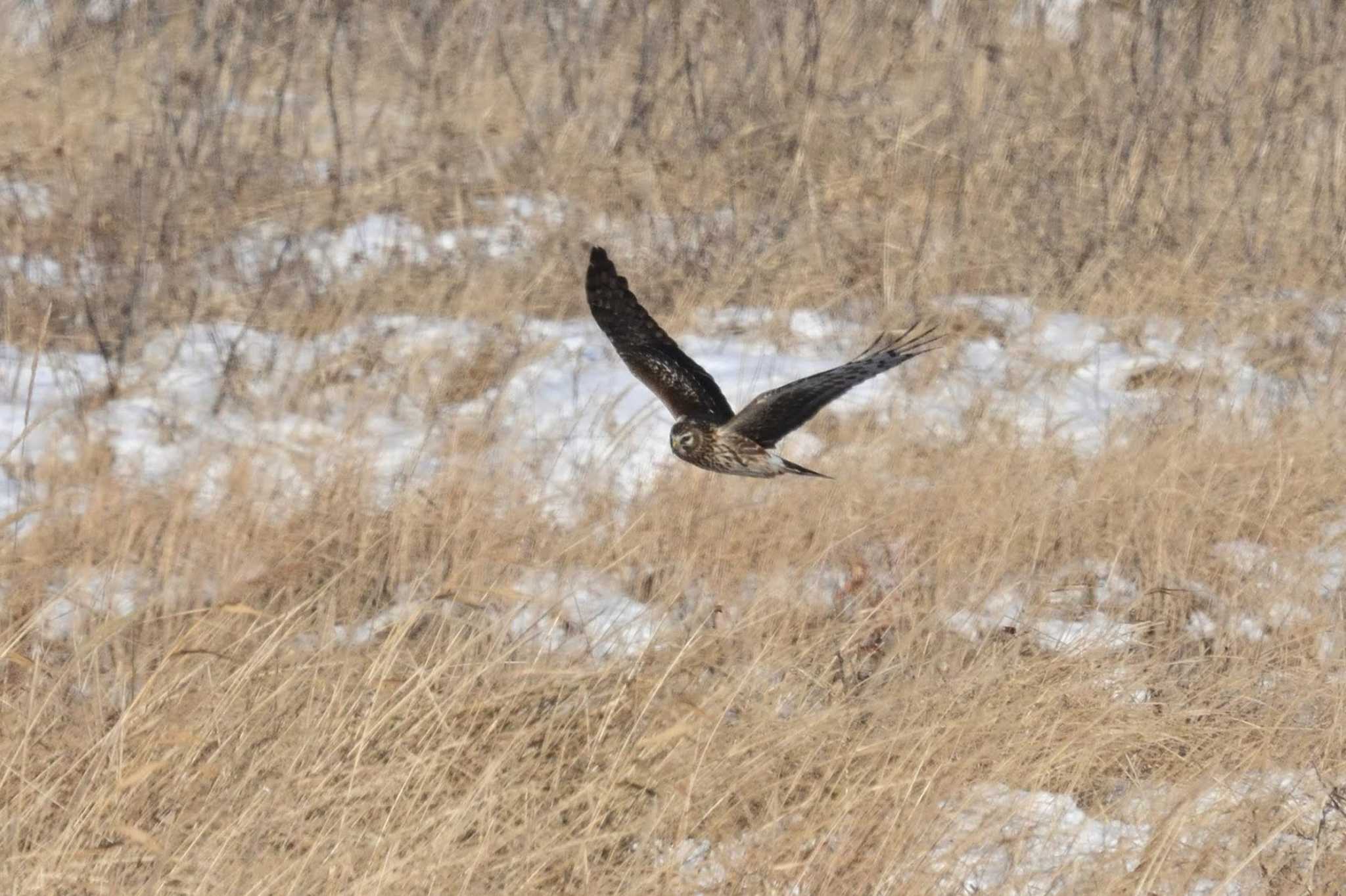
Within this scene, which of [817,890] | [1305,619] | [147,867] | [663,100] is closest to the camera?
[147,867]

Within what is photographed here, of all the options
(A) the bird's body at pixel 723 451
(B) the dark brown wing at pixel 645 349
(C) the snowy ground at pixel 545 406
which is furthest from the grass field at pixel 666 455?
(B) the dark brown wing at pixel 645 349

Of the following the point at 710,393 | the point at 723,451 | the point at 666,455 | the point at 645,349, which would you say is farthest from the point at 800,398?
the point at 666,455

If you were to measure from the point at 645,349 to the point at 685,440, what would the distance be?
0.41 meters

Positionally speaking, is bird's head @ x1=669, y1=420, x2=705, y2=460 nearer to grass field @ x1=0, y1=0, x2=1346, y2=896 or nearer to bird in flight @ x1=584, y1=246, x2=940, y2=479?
bird in flight @ x1=584, y1=246, x2=940, y2=479

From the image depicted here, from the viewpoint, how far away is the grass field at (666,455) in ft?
7.73

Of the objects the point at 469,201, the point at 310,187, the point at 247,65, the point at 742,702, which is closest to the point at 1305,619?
the point at 742,702

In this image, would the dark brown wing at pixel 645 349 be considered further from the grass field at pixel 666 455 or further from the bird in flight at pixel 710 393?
the grass field at pixel 666 455

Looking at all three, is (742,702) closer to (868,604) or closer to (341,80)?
(868,604)

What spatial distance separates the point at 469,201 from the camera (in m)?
6.42

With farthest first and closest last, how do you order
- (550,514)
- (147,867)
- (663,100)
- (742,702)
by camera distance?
(663,100) < (550,514) < (742,702) < (147,867)

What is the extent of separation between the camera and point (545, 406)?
16.6ft

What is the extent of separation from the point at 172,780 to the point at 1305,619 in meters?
2.35

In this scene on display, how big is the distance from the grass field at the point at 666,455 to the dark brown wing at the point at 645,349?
0.38 meters

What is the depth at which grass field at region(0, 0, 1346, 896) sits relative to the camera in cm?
236
